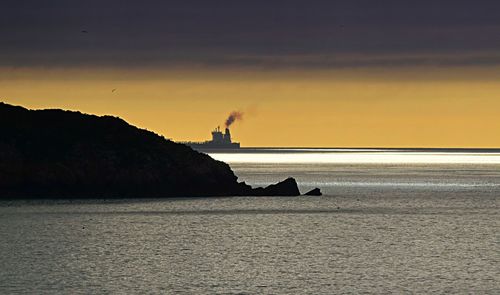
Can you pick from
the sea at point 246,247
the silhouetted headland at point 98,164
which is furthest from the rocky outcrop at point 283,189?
the sea at point 246,247

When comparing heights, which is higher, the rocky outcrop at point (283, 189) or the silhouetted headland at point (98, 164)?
the silhouetted headland at point (98, 164)

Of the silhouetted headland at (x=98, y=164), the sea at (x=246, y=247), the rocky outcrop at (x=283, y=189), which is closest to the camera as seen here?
the sea at (x=246, y=247)

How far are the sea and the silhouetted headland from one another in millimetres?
2800

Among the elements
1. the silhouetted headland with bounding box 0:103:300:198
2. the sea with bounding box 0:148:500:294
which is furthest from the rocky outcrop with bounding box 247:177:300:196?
the sea with bounding box 0:148:500:294

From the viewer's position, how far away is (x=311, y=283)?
59.0 meters

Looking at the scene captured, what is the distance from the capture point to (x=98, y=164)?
127 metres

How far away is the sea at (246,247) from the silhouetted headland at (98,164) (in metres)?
2.80

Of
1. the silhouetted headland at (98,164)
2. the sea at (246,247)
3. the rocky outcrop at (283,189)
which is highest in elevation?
the silhouetted headland at (98,164)

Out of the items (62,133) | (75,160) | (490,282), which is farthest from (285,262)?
(62,133)

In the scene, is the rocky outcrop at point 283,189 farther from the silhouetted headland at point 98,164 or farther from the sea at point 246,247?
the sea at point 246,247

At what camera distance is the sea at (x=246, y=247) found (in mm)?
58469

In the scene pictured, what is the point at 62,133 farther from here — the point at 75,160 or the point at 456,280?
the point at 456,280

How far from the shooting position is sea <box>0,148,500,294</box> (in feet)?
192

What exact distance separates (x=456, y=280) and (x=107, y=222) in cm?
4660
